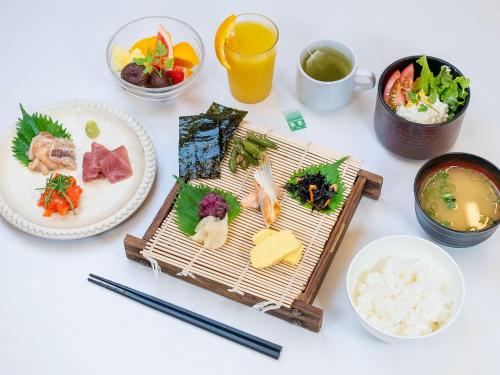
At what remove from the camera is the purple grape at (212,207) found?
8.21ft

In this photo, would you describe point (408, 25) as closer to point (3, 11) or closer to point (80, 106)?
point (80, 106)

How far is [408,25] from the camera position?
10.3 ft

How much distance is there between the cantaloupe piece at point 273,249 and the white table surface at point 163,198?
20 cm

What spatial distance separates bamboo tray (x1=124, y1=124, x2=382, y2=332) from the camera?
7.89 ft

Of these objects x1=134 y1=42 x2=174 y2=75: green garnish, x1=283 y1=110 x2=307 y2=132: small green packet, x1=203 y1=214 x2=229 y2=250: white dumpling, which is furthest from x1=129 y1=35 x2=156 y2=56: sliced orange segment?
x1=203 y1=214 x2=229 y2=250: white dumpling

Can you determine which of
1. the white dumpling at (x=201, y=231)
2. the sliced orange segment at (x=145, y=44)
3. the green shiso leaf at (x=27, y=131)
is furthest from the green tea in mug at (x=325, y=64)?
the green shiso leaf at (x=27, y=131)

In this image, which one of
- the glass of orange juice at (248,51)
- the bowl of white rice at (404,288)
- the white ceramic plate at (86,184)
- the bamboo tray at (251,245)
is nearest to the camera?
the bowl of white rice at (404,288)

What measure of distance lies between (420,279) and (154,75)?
4.11ft

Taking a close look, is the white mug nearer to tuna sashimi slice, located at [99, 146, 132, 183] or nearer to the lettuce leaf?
the lettuce leaf

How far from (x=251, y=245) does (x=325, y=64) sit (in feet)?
2.59

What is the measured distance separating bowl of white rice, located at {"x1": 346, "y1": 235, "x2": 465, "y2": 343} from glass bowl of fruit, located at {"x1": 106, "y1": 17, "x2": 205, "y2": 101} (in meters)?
1.03

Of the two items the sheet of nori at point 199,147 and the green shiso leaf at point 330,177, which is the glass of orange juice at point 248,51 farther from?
the green shiso leaf at point 330,177

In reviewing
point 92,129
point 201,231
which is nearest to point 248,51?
point 92,129

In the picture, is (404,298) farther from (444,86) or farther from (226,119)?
(226,119)
